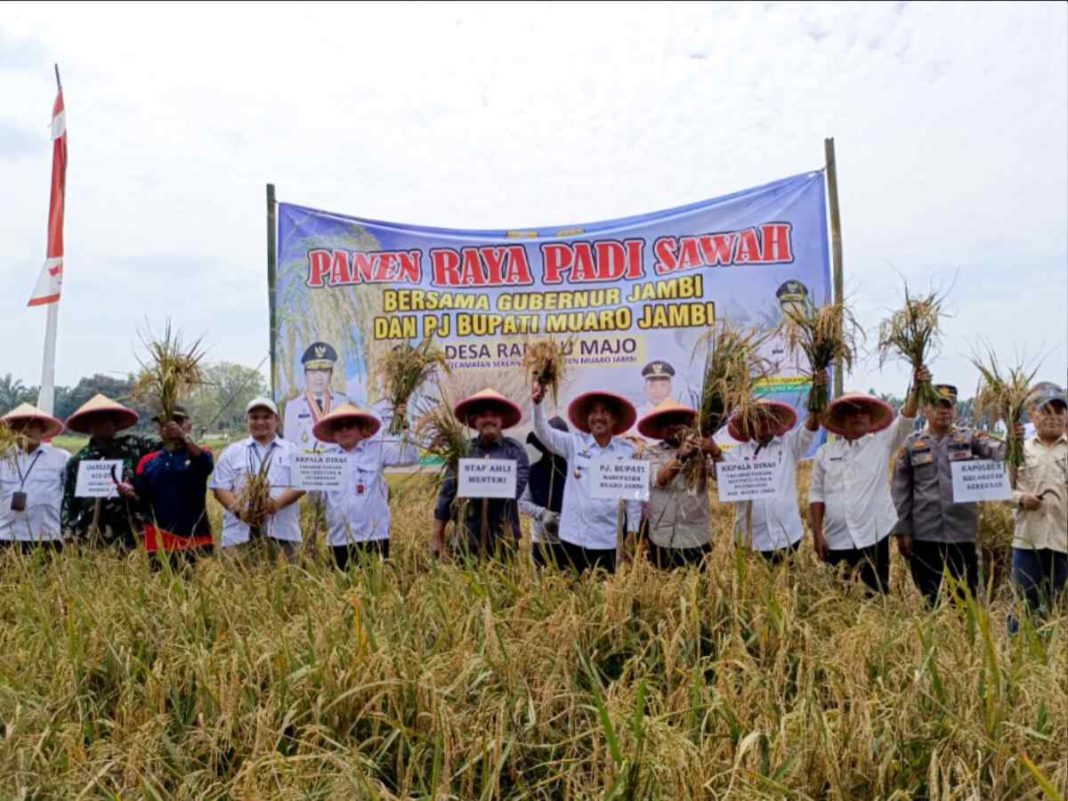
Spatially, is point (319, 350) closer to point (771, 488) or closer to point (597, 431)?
point (597, 431)

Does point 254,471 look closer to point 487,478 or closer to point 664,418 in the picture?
point 487,478

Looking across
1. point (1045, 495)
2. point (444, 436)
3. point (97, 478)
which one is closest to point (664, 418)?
point (444, 436)

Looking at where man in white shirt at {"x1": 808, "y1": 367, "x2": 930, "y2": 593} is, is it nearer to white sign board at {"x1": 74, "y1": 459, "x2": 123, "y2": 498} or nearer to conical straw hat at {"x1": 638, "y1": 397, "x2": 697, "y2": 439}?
conical straw hat at {"x1": 638, "y1": 397, "x2": 697, "y2": 439}

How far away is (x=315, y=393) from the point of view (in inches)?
298

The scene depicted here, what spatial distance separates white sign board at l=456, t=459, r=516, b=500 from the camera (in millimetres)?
4523

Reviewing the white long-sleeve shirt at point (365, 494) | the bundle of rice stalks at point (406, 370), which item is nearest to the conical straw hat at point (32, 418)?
the white long-sleeve shirt at point (365, 494)

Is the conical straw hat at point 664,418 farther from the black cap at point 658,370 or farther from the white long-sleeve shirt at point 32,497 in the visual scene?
the white long-sleeve shirt at point 32,497

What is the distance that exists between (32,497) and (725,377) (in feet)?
15.3

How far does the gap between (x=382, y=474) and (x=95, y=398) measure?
7.40 feet

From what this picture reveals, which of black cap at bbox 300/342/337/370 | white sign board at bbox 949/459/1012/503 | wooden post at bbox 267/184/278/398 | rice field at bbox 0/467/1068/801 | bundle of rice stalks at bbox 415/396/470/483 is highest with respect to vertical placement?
wooden post at bbox 267/184/278/398

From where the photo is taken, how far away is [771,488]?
4.15 m

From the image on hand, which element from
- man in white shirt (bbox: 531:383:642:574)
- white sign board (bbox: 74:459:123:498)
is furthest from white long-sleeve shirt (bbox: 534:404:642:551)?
white sign board (bbox: 74:459:123:498)

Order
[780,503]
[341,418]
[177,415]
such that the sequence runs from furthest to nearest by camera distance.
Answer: [341,418]
[177,415]
[780,503]

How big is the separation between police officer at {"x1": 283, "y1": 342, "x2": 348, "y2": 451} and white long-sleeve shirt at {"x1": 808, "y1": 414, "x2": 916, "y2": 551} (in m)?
4.45
